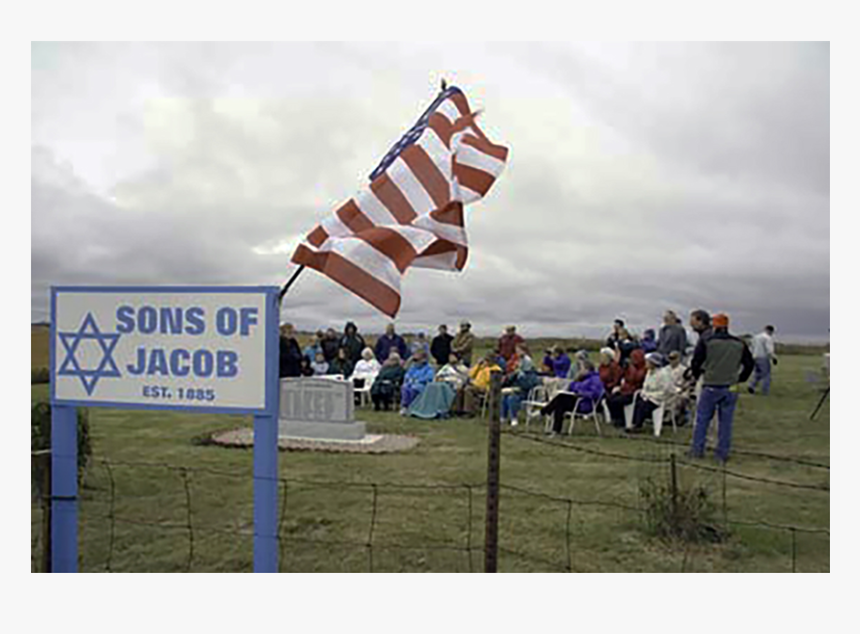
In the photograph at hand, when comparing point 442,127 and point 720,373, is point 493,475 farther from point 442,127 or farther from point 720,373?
point 720,373

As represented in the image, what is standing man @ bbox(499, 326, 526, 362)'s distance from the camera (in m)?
13.5

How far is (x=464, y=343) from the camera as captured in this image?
14.0 metres

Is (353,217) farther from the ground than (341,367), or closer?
farther from the ground

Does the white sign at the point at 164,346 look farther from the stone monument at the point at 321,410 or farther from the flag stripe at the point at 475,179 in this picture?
the stone monument at the point at 321,410

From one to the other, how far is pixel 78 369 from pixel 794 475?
7276 mm

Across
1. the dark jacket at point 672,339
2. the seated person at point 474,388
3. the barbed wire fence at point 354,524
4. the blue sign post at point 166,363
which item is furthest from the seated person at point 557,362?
the blue sign post at point 166,363

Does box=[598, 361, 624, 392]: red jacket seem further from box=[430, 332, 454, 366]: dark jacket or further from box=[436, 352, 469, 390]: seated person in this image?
box=[430, 332, 454, 366]: dark jacket

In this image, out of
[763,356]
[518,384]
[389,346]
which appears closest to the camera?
[518,384]

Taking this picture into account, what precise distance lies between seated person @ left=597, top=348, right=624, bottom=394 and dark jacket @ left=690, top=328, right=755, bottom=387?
2747 mm

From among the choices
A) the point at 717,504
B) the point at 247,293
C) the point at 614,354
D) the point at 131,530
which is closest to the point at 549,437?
the point at 614,354

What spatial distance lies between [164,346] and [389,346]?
10464mm

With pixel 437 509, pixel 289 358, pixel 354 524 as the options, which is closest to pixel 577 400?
pixel 289 358

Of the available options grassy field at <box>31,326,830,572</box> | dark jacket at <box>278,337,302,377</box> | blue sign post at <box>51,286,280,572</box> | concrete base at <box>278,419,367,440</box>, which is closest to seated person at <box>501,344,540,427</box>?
grassy field at <box>31,326,830,572</box>

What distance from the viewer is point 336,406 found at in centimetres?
1014
